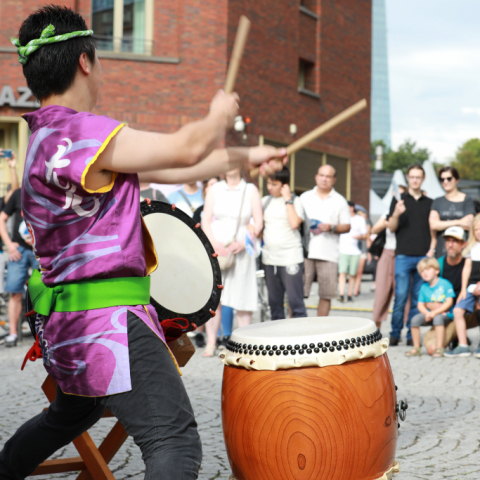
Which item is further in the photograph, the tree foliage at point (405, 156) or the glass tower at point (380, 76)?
the glass tower at point (380, 76)

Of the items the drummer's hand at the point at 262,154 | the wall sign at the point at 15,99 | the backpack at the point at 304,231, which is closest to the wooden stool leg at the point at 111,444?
the drummer's hand at the point at 262,154

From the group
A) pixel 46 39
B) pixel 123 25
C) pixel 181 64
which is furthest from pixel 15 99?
pixel 46 39

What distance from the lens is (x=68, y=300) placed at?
2.11 metres

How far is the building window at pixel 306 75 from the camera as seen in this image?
17922mm

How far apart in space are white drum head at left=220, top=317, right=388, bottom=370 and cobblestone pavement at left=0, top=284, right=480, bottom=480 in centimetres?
92

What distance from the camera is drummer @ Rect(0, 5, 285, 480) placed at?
1.98 metres

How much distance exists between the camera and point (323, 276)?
7328 millimetres

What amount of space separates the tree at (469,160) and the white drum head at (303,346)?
48.4 meters

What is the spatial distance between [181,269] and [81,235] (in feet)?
3.25

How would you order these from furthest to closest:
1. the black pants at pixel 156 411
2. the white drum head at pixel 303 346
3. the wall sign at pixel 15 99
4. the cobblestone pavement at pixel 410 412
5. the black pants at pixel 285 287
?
the wall sign at pixel 15 99
the black pants at pixel 285 287
the cobblestone pavement at pixel 410 412
the white drum head at pixel 303 346
the black pants at pixel 156 411

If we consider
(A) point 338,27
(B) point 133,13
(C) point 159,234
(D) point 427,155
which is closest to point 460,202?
(C) point 159,234

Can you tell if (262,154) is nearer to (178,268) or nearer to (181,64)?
(178,268)

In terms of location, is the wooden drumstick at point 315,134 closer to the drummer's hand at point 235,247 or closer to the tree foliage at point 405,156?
the drummer's hand at point 235,247

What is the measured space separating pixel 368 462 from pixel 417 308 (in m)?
4.82
